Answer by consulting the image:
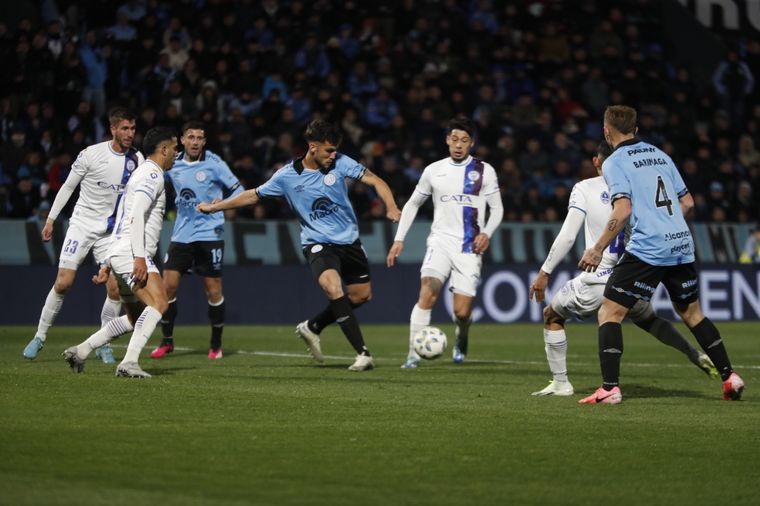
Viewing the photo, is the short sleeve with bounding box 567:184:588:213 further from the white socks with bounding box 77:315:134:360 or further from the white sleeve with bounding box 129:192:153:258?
the white socks with bounding box 77:315:134:360

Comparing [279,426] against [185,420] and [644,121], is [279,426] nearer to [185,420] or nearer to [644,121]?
[185,420]

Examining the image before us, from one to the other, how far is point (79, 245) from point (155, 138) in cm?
265

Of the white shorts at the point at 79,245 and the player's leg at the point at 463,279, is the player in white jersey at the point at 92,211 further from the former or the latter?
the player's leg at the point at 463,279

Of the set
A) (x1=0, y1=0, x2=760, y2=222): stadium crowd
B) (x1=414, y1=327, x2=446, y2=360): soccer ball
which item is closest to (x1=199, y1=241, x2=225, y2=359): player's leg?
(x1=414, y1=327, x2=446, y2=360): soccer ball

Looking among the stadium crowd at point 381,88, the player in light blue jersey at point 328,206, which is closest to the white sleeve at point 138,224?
the player in light blue jersey at point 328,206

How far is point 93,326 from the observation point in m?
20.5

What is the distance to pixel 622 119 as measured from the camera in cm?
976

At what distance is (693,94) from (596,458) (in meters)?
23.7

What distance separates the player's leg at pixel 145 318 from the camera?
441 inches

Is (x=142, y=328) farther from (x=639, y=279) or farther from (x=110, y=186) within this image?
(x=639, y=279)

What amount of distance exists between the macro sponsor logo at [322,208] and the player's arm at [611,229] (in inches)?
149

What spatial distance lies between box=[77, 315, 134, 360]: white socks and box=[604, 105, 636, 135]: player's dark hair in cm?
458

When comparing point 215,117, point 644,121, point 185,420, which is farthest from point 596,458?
point 644,121

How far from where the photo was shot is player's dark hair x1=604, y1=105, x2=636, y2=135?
9.76 m
